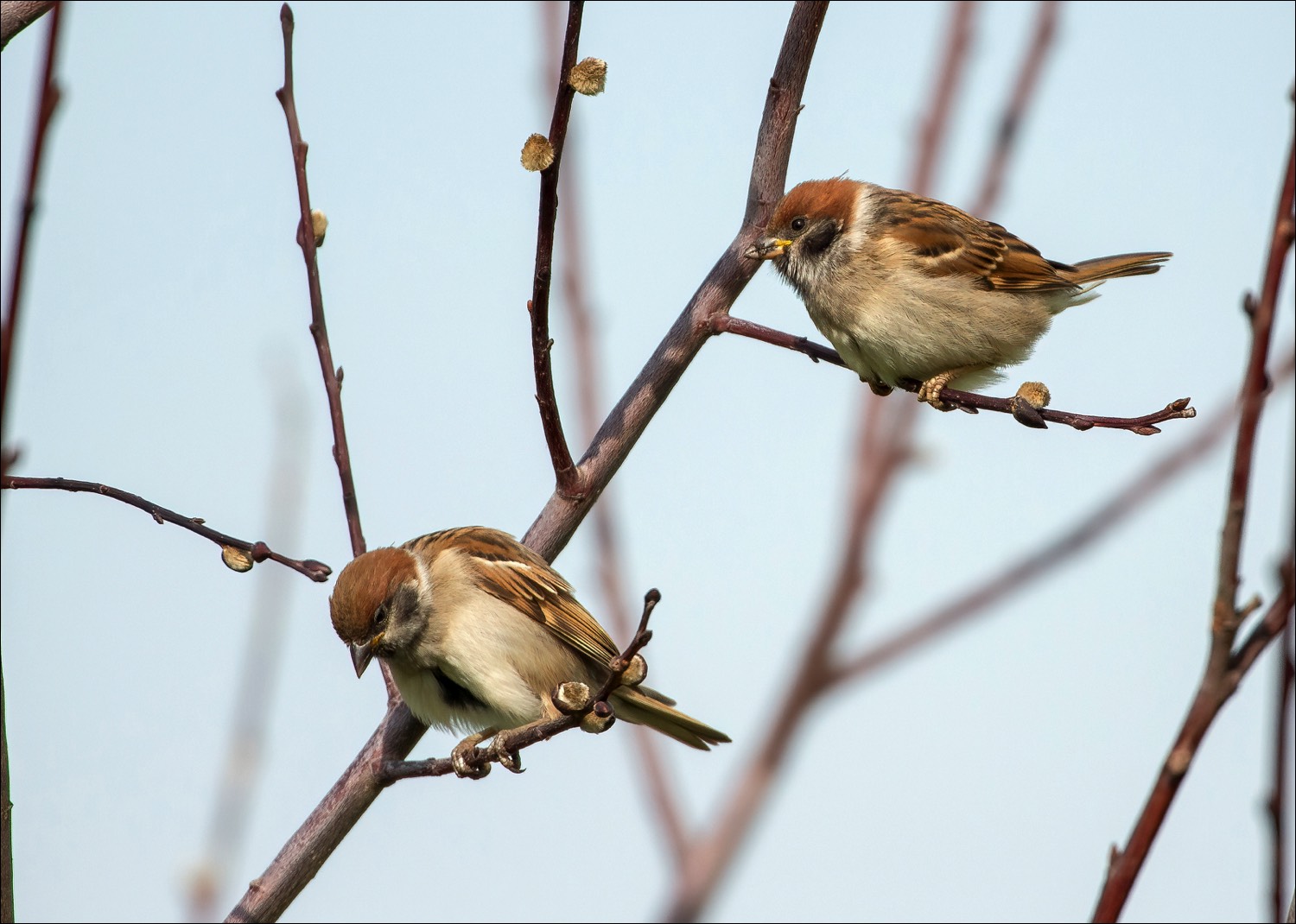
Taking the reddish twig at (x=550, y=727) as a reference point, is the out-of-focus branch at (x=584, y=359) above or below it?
above

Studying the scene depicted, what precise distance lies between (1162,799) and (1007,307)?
3.86m

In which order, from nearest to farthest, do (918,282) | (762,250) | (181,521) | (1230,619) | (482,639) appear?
1. (1230,619)
2. (181,521)
3. (762,250)
4. (482,639)
5. (918,282)

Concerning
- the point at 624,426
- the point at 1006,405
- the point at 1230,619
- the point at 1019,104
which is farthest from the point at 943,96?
the point at 1230,619

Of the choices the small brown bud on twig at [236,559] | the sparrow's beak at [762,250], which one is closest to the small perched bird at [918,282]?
the sparrow's beak at [762,250]

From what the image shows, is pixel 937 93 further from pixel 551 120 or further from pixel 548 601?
pixel 548 601

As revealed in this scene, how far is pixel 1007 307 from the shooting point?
16.8ft

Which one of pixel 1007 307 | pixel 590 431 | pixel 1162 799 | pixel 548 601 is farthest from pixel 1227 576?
pixel 1007 307

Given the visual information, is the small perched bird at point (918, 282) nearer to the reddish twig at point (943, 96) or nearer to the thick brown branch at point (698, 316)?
the thick brown branch at point (698, 316)

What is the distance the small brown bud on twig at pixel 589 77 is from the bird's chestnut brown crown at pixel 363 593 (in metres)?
1.98

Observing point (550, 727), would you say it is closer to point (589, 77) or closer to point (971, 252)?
point (589, 77)

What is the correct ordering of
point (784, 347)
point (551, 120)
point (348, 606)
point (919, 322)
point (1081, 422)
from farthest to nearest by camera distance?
point (919, 322)
point (348, 606)
point (784, 347)
point (1081, 422)
point (551, 120)

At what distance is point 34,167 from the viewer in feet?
5.18

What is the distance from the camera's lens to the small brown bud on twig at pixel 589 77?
2721 millimetres

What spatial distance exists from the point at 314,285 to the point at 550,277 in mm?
1066
